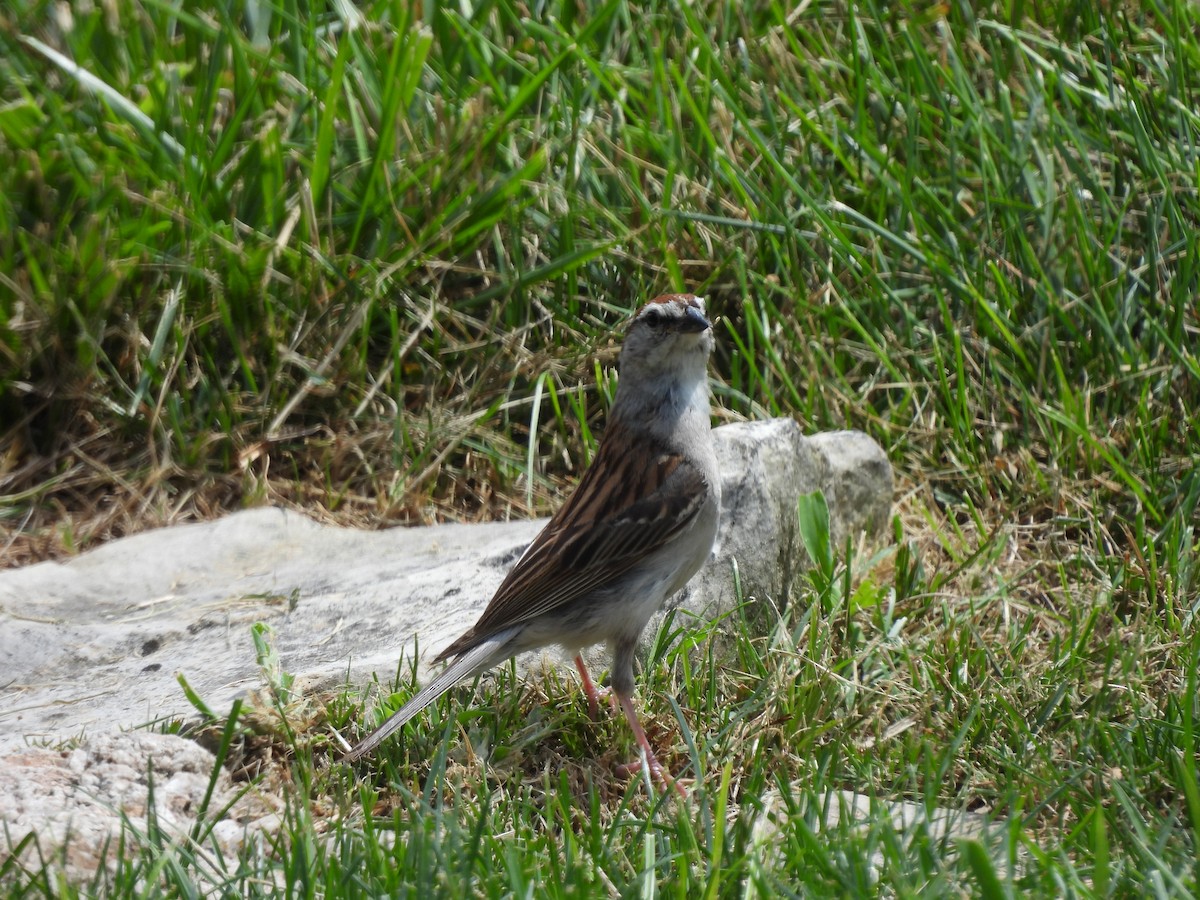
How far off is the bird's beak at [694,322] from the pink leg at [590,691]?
1.03 metres

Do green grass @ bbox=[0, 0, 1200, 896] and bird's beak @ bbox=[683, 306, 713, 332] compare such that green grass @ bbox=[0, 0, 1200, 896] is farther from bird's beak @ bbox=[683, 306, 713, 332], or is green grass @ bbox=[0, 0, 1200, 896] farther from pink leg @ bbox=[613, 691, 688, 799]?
bird's beak @ bbox=[683, 306, 713, 332]

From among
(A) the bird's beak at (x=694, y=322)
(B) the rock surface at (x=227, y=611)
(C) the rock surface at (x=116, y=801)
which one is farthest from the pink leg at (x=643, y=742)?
(A) the bird's beak at (x=694, y=322)

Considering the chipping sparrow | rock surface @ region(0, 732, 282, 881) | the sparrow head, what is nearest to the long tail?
the chipping sparrow

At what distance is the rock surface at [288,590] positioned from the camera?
4.01 metres

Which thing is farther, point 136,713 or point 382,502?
point 382,502

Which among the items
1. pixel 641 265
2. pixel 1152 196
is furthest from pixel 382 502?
pixel 1152 196

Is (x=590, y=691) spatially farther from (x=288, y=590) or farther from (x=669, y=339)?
(x=288, y=590)

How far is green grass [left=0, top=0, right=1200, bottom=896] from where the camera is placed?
521 centimetres

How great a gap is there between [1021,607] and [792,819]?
1.92m

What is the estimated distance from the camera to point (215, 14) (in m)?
6.86

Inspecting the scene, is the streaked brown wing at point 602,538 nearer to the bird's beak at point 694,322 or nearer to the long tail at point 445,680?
the long tail at point 445,680

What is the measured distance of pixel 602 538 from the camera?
13.0 ft

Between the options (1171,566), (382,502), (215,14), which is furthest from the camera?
(215,14)

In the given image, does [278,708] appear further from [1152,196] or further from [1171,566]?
[1152,196]
